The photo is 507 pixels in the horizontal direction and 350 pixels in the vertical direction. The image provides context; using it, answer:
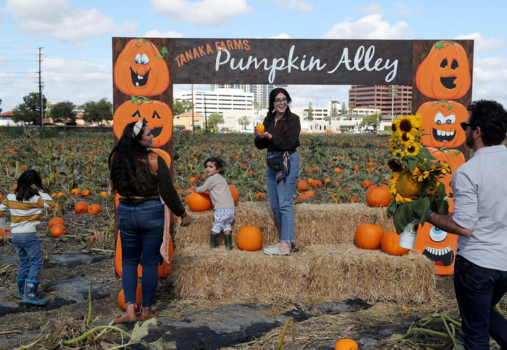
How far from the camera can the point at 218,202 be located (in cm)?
577

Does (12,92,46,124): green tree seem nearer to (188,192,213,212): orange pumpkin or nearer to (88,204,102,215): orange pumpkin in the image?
(88,204,102,215): orange pumpkin

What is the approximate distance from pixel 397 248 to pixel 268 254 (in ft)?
4.88

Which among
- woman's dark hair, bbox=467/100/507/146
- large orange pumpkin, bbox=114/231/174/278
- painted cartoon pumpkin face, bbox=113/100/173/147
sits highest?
painted cartoon pumpkin face, bbox=113/100/173/147

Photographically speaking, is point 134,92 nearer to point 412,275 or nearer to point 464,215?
point 412,275

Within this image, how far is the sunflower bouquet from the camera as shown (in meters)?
3.15

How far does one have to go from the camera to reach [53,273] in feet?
19.2

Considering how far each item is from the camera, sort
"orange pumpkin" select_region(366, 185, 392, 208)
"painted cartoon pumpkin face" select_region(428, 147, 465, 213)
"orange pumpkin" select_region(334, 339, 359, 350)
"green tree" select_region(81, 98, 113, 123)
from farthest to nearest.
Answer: "green tree" select_region(81, 98, 113, 123) < "orange pumpkin" select_region(366, 185, 392, 208) < "painted cartoon pumpkin face" select_region(428, 147, 465, 213) < "orange pumpkin" select_region(334, 339, 359, 350)

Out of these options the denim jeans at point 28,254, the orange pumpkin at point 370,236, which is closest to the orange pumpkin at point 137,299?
the denim jeans at point 28,254

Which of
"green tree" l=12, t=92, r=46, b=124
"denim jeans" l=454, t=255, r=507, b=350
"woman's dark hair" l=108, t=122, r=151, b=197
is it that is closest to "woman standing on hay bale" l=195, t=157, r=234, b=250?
"woman's dark hair" l=108, t=122, r=151, b=197

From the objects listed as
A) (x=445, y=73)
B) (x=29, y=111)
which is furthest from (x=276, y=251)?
(x=29, y=111)

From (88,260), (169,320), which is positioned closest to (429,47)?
(169,320)

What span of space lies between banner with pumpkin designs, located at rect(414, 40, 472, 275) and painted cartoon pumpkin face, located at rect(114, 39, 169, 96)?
3338 millimetres

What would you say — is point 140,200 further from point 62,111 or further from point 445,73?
point 62,111

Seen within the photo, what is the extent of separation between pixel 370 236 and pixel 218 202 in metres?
1.93
